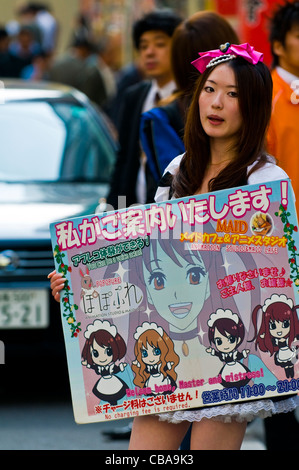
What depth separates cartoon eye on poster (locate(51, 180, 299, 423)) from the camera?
10.7 ft

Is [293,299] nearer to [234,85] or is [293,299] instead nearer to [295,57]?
[234,85]

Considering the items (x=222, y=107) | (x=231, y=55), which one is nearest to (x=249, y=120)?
(x=222, y=107)

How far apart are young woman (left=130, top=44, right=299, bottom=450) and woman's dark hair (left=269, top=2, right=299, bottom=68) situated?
133 centimetres

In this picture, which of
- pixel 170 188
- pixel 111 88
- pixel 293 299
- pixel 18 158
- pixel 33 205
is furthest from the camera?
pixel 111 88

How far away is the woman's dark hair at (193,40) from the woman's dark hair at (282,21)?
0.37 meters

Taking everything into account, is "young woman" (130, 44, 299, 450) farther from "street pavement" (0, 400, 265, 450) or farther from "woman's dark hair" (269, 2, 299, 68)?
"street pavement" (0, 400, 265, 450)

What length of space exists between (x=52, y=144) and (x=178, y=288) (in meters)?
3.87

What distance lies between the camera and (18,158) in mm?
6922

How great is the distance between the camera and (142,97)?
562 cm

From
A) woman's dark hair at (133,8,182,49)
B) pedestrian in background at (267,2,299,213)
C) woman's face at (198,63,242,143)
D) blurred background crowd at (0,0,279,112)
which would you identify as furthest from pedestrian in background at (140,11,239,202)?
blurred background crowd at (0,0,279,112)

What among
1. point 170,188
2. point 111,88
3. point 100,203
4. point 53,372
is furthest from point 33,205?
point 111,88

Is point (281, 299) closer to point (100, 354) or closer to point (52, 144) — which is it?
point (100, 354)

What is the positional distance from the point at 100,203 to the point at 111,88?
586cm

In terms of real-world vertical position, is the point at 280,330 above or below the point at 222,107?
below
